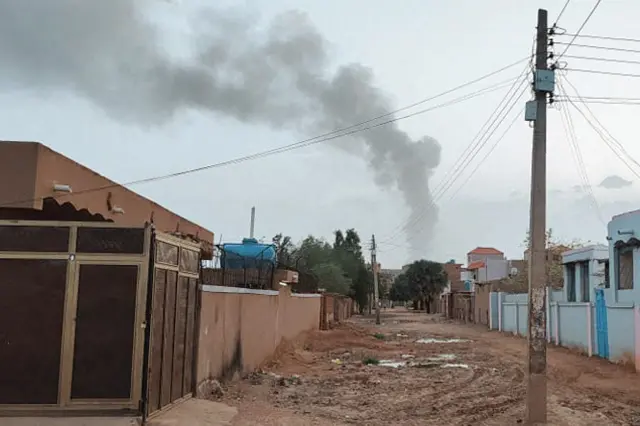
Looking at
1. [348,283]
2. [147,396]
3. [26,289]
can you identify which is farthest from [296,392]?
[348,283]

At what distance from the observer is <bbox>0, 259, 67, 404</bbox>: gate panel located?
28.0 feet

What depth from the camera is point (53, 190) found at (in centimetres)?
957

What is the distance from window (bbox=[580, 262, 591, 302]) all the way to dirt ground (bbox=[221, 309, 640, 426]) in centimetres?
Result: 443

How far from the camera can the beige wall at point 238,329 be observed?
472 inches

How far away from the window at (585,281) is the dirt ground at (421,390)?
14.5 ft

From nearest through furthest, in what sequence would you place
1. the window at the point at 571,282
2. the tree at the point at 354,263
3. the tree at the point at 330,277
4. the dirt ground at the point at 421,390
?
1. the dirt ground at the point at 421,390
2. the window at the point at 571,282
3. the tree at the point at 330,277
4. the tree at the point at 354,263

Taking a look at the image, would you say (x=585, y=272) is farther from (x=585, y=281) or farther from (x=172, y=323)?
(x=172, y=323)

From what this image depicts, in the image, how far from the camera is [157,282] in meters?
9.14

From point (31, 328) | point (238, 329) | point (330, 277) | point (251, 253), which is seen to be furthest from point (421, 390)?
point (330, 277)

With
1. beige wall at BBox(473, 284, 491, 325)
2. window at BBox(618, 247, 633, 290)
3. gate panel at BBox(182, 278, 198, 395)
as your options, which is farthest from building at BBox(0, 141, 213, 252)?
beige wall at BBox(473, 284, 491, 325)

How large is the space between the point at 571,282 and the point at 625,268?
8.23m

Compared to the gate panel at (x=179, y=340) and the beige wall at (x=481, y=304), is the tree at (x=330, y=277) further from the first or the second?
the gate panel at (x=179, y=340)

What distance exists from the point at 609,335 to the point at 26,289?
18.4 meters

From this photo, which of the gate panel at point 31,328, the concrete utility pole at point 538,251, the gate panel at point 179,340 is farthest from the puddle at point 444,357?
the gate panel at point 31,328
